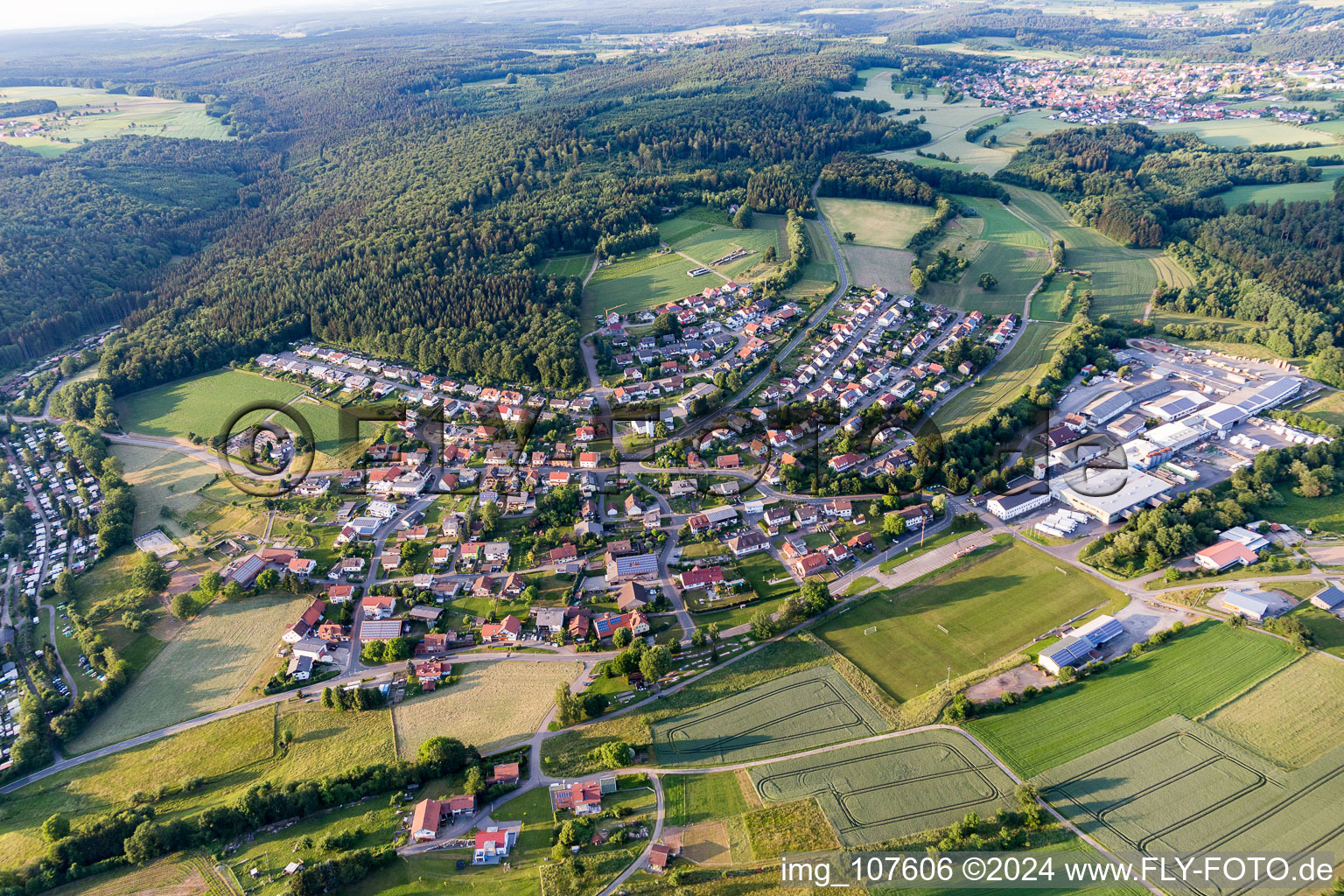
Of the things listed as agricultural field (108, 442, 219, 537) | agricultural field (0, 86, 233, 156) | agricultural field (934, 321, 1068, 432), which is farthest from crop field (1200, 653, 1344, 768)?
Result: agricultural field (0, 86, 233, 156)

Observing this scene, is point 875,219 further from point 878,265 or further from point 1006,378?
point 1006,378

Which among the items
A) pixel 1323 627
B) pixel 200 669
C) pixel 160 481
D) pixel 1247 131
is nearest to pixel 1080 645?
pixel 1323 627

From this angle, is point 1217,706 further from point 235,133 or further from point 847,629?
point 235,133

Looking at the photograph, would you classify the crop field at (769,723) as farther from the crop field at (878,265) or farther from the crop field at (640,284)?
the crop field at (878,265)

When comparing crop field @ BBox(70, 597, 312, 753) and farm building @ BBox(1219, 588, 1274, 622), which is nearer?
crop field @ BBox(70, 597, 312, 753)

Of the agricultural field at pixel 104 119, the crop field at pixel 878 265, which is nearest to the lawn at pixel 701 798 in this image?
the crop field at pixel 878 265

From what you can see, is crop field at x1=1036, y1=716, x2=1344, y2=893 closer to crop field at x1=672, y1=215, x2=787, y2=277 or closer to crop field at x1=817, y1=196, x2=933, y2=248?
crop field at x1=672, y1=215, x2=787, y2=277

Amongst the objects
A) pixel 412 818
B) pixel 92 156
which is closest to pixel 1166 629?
pixel 412 818
